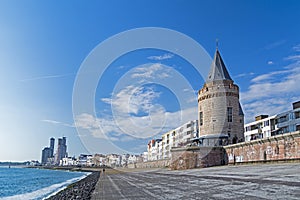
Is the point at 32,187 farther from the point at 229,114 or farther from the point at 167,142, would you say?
the point at 167,142

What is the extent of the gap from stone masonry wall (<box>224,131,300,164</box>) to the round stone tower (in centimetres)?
670

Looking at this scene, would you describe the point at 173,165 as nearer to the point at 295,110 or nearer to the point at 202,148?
the point at 202,148

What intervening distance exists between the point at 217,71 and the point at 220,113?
29.1ft

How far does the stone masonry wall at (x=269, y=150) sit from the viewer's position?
27.0 meters

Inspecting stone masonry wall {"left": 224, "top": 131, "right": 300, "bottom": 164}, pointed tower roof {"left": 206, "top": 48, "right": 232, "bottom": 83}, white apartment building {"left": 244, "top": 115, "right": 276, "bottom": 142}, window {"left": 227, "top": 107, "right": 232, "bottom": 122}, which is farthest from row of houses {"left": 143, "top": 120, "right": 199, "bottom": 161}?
stone masonry wall {"left": 224, "top": 131, "right": 300, "bottom": 164}

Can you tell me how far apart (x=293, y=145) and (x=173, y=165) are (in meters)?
19.5

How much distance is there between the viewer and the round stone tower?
46.2 meters

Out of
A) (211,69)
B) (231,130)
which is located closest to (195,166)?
(231,130)

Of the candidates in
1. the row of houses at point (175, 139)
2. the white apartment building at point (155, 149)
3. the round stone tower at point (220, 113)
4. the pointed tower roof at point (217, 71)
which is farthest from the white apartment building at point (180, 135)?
the round stone tower at point (220, 113)

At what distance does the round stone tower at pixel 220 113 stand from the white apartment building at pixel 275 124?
1554cm

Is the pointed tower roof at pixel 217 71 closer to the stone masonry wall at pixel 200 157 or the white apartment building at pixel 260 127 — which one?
the stone masonry wall at pixel 200 157

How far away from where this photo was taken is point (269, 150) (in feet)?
101

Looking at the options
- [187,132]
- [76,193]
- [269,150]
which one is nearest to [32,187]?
[76,193]

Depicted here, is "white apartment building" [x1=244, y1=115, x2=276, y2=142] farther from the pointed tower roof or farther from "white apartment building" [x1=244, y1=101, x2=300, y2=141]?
the pointed tower roof
